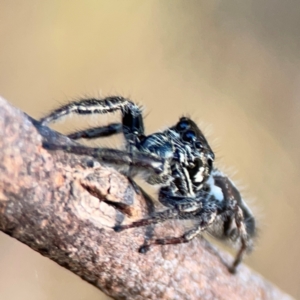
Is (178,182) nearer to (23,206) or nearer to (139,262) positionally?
(139,262)

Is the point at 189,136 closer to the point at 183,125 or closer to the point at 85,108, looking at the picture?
the point at 183,125

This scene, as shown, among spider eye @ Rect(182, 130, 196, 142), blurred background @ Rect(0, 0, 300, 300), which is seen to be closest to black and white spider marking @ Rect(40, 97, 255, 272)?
spider eye @ Rect(182, 130, 196, 142)

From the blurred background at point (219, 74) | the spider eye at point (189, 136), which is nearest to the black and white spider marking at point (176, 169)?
the spider eye at point (189, 136)

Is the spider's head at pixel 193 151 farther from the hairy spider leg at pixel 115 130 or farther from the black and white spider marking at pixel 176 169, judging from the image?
the hairy spider leg at pixel 115 130

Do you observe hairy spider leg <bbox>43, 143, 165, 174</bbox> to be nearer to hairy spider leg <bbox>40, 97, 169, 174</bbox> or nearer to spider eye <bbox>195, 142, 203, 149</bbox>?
hairy spider leg <bbox>40, 97, 169, 174</bbox>

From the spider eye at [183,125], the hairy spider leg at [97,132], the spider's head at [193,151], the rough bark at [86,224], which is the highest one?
the spider eye at [183,125]

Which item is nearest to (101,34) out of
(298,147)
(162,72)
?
(162,72)

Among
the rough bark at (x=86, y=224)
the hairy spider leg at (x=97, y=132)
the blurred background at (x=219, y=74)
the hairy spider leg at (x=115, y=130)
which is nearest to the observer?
the rough bark at (x=86, y=224)

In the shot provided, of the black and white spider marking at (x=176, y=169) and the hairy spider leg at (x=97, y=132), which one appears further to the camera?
the hairy spider leg at (x=97, y=132)
